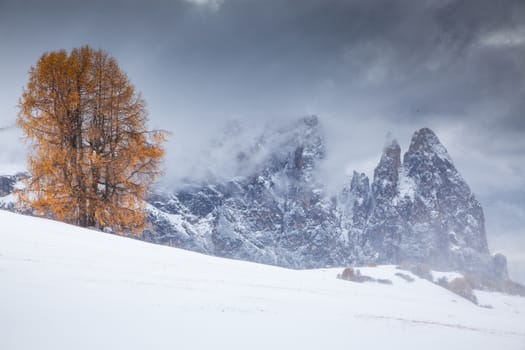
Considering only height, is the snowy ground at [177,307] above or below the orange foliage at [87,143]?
below

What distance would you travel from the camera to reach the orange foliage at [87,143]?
63.1 ft

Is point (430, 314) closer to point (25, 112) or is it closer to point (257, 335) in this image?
point (257, 335)

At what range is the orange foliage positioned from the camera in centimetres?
1923

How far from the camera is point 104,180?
2058 centimetres

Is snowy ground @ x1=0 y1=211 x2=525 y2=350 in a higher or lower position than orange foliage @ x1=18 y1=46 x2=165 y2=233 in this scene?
lower

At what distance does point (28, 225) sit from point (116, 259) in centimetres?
446

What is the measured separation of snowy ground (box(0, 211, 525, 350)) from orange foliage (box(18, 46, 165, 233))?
12.9ft

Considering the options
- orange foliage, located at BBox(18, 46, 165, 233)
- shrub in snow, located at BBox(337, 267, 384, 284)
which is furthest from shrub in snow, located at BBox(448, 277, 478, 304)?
orange foliage, located at BBox(18, 46, 165, 233)

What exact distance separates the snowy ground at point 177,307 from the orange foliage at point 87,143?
3.94 metres

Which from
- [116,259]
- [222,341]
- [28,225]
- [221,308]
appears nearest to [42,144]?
[28,225]

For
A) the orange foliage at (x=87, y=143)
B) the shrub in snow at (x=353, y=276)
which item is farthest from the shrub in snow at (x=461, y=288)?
the orange foliage at (x=87, y=143)

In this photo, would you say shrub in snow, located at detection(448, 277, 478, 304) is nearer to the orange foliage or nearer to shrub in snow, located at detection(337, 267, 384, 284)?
shrub in snow, located at detection(337, 267, 384, 284)

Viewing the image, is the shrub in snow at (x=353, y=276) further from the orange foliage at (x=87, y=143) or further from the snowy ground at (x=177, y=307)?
the orange foliage at (x=87, y=143)

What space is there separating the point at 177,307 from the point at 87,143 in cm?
1502
